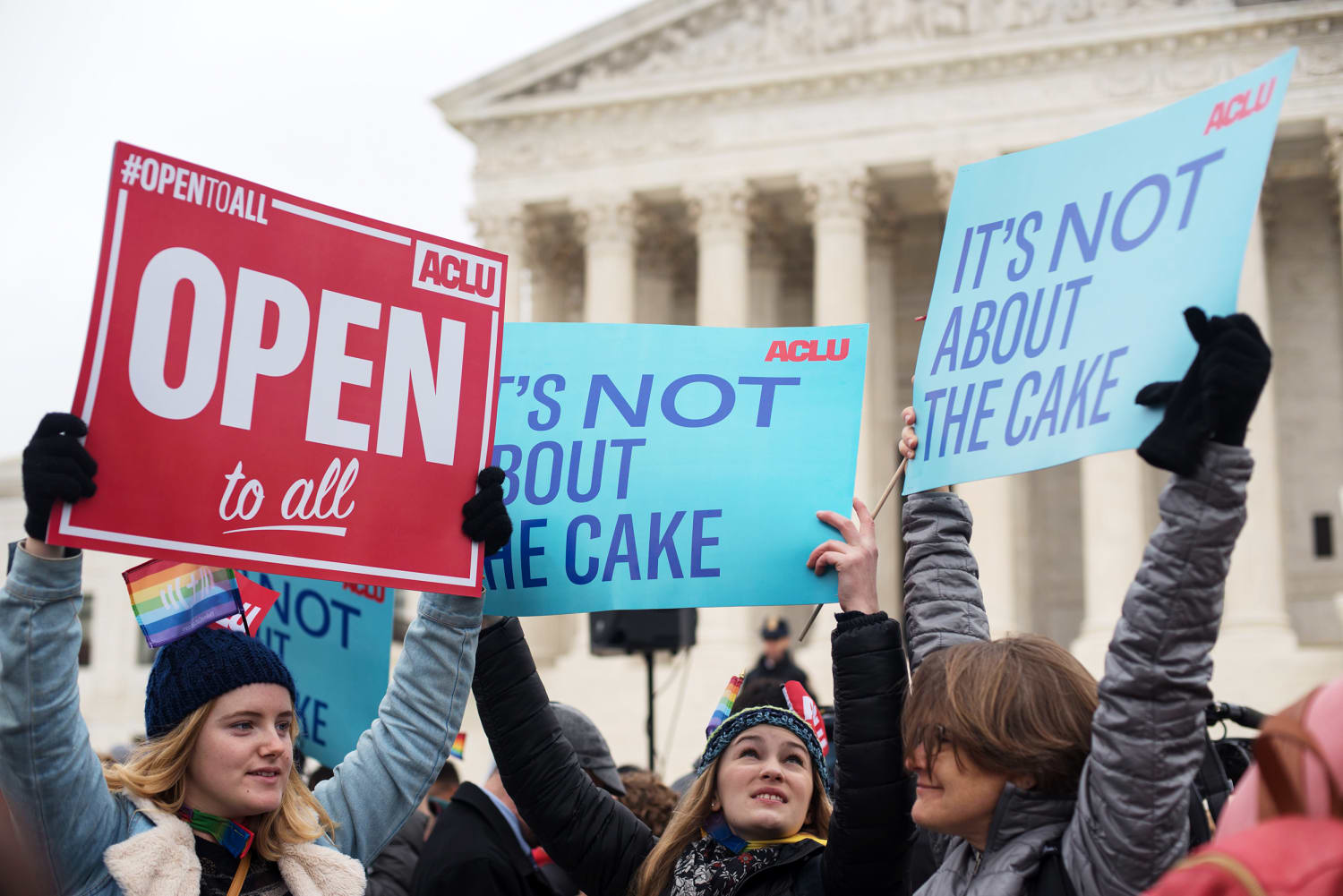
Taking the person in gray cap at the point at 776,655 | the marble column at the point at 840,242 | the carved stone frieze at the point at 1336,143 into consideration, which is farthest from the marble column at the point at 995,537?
the person in gray cap at the point at 776,655

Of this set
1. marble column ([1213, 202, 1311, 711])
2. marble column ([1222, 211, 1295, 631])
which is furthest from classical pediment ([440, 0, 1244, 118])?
marble column ([1213, 202, 1311, 711])

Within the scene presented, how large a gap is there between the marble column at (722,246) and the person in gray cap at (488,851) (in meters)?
25.5

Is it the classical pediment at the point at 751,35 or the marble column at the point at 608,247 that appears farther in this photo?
the marble column at the point at 608,247

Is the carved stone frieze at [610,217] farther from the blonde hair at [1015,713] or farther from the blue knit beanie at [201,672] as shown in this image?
the blonde hair at [1015,713]

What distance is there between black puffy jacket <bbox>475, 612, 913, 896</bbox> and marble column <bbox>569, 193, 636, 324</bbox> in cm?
2811

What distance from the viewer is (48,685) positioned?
3.44m

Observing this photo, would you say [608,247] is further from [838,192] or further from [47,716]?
Result: [47,716]

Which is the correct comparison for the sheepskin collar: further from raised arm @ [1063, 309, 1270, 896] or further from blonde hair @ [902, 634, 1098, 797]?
raised arm @ [1063, 309, 1270, 896]

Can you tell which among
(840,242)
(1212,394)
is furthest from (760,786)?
(840,242)

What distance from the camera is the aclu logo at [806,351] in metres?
5.18

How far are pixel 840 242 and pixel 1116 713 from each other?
2859 cm

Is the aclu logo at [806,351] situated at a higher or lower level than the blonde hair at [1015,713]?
higher

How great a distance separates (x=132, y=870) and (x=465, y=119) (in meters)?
32.0

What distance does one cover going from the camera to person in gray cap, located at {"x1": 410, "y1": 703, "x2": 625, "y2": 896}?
18.2 feet
